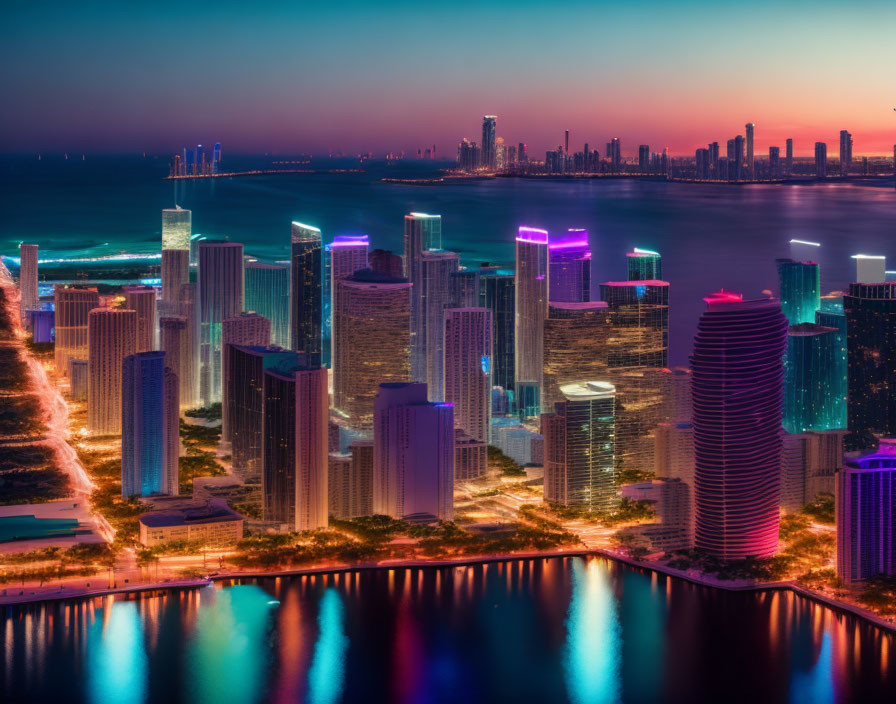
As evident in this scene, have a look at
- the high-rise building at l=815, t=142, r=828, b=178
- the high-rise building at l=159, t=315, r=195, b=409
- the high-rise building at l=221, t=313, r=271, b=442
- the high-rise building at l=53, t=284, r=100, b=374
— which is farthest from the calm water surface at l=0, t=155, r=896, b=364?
the high-rise building at l=159, t=315, r=195, b=409

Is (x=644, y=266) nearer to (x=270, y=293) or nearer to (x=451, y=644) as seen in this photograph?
(x=270, y=293)

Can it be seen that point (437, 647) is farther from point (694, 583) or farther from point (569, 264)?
point (569, 264)

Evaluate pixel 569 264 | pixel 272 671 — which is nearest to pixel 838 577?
pixel 272 671

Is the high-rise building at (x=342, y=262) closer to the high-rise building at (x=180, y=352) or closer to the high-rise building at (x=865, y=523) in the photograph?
the high-rise building at (x=180, y=352)

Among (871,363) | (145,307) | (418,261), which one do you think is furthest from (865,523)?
(145,307)

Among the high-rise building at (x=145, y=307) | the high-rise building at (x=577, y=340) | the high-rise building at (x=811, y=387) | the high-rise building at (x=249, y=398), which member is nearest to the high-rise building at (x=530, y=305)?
the high-rise building at (x=577, y=340)

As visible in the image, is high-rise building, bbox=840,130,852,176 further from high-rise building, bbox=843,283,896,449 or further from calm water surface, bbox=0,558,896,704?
calm water surface, bbox=0,558,896,704
